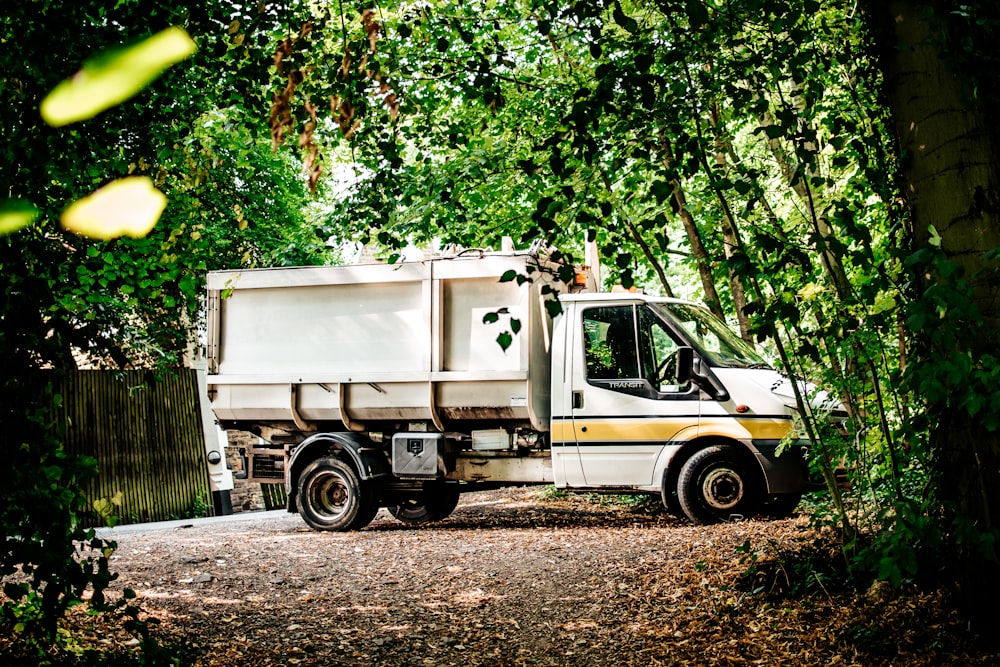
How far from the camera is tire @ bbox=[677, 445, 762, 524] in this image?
959 centimetres

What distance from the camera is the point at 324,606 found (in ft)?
22.3

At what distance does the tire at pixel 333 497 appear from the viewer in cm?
1081

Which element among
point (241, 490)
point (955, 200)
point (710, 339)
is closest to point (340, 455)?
point (710, 339)

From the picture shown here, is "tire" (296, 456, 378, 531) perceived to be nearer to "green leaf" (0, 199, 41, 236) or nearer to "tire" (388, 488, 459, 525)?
"tire" (388, 488, 459, 525)

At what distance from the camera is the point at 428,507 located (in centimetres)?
1179

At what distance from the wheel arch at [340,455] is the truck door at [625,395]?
2410 millimetres

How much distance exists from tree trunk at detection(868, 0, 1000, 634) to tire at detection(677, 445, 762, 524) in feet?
15.8

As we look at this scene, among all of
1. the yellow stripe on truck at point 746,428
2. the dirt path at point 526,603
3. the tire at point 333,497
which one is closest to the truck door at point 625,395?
the yellow stripe on truck at point 746,428

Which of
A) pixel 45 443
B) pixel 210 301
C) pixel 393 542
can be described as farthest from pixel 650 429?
pixel 45 443

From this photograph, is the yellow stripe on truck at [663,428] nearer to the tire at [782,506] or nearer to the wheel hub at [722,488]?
the wheel hub at [722,488]

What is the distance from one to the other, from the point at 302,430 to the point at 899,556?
27.8ft

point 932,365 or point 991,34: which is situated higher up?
point 991,34

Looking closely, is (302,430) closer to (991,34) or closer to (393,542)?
(393,542)

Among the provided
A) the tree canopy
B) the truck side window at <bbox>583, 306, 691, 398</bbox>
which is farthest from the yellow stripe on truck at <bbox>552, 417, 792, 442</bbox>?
the tree canopy
